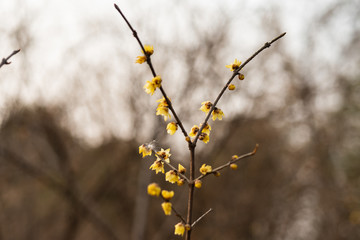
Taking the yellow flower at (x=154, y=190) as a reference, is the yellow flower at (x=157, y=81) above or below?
above

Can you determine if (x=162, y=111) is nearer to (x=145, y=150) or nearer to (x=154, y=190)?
(x=145, y=150)

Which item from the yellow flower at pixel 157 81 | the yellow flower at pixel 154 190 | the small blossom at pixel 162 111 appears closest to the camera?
the yellow flower at pixel 154 190

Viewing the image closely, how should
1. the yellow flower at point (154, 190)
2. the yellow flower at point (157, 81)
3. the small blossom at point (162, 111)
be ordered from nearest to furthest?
the yellow flower at point (154, 190) → the yellow flower at point (157, 81) → the small blossom at point (162, 111)

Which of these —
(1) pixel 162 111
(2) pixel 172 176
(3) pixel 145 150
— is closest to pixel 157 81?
(1) pixel 162 111

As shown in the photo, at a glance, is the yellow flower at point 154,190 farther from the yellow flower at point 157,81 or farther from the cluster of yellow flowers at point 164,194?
the yellow flower at point 157,81

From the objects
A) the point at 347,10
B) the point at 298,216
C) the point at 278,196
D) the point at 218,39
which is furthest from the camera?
the point at 347,10

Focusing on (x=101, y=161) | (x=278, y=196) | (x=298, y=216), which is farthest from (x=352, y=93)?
(x=101, y=161)

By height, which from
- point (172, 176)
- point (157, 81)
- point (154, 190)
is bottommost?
point (154, 190)

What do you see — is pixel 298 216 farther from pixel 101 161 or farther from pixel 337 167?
pixel 101 161

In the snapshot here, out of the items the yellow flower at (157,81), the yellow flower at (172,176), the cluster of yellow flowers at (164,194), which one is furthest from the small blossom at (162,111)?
the cluster of yellow flowers at (164,194)

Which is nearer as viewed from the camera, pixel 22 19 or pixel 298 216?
pixel 22 19

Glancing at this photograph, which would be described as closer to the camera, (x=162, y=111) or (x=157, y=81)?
(x=157, y=81)

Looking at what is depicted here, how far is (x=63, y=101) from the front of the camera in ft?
21.5

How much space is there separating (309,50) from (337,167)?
13.6ft
